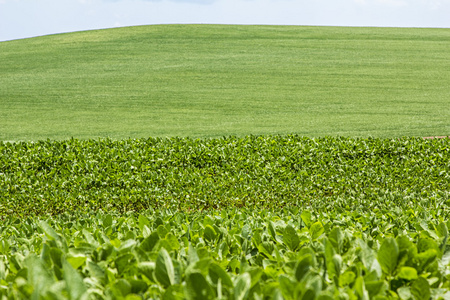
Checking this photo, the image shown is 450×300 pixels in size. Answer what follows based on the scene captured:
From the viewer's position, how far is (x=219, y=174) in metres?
8.77

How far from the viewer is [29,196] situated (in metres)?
7.72

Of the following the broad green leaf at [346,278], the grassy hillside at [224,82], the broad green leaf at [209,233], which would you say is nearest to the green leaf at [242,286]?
the broad green leaf at [346,278]

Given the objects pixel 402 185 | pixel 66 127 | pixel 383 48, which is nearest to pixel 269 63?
pixel 383 48

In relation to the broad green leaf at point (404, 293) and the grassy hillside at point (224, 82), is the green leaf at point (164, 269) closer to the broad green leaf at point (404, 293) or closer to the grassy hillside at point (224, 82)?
the broad green leaf at point (404, 293)

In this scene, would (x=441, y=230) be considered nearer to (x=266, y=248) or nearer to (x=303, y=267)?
(x=266, y=248)

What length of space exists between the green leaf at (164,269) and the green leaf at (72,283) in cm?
31

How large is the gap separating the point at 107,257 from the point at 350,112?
20.2m

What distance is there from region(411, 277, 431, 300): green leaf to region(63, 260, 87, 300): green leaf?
3.86ft

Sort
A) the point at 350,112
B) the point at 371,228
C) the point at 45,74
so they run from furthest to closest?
the point at 45,74
the point at 350,112
the point at 371,228

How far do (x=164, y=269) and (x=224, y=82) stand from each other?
26345 millimetres

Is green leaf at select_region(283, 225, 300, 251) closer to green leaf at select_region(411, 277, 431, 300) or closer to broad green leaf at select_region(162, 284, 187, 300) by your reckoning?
green leaf at select_region(411, 277, 431, 300)

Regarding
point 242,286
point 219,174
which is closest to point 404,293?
point 242,286

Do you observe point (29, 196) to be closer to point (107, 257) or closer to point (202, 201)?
point (202, 201)

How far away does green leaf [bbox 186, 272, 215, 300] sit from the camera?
133 centimetres
